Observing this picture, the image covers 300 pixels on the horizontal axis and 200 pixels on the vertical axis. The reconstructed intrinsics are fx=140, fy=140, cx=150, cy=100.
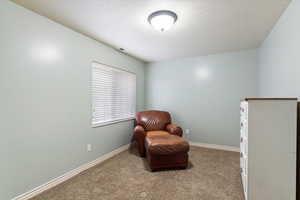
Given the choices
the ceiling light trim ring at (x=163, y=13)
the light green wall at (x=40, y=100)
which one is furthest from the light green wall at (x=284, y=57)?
the light green wall at (x=40, y=100)

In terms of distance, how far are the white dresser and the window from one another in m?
2.50

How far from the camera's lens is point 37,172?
185 centimetres

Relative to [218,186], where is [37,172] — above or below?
above

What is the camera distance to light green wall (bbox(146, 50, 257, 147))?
330 cm

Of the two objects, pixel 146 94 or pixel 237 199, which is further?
pixel 146 94

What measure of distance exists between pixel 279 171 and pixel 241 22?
199 centimetres

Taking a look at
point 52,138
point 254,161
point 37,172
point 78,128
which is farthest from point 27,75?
point 254,161

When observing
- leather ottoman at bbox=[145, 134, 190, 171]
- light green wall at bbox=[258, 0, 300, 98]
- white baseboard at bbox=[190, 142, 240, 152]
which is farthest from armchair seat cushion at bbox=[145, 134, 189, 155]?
light green wall at bbox=[258, 0, 300, 98]

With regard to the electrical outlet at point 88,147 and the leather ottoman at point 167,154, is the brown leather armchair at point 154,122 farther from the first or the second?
the electrical outlet at point 88,147

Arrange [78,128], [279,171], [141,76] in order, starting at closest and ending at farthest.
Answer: [279,171]
[78,128]
[141,76]

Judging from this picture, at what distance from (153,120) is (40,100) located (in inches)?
92.4

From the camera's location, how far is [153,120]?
3.56 meters

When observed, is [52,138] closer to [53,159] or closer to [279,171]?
[53,159]

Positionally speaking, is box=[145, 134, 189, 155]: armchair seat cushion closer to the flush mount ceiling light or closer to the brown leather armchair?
the brown leather armchair
